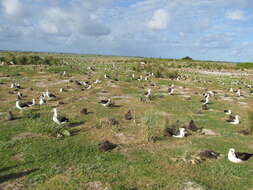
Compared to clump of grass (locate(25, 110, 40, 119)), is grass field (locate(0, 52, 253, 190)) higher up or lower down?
higher up

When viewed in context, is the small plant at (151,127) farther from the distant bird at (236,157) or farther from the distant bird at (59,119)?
the distant bird at (59,119)

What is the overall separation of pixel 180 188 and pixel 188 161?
6.94ft

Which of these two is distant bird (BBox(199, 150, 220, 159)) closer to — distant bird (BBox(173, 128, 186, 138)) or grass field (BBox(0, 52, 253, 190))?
grass field (BBox(0, 52, 253, 190))

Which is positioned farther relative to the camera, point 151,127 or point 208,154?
point 151,127

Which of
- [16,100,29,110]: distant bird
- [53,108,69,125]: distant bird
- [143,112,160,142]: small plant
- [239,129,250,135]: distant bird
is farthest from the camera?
[16,100,29,110]: distant bird

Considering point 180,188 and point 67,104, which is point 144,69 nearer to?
point 67,104

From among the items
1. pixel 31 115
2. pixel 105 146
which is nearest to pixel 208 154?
pixel 105 146

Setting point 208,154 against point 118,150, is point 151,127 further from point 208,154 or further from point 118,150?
point 208,154

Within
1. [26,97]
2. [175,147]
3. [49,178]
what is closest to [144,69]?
[26,97]

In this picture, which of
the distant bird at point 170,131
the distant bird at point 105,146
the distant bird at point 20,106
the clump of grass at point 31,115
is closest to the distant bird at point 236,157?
the distant bird at point 170,131

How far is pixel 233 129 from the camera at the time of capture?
1461 cm

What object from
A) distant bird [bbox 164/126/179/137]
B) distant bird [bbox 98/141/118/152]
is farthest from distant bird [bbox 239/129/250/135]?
distant bird [bbox 98/141/118/152]

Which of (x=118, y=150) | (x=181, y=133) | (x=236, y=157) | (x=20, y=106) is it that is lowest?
(x=20, y=106)

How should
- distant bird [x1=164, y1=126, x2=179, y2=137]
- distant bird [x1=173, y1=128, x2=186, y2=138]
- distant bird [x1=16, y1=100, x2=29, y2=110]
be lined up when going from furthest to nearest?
distant bird [x1=16, y1=100, x2=29, y2=110] < distant bird [x1=164, y1=126, x2=179, y2=137] < distant bird [x1=173, y1=128, x2=186, y2=138]
